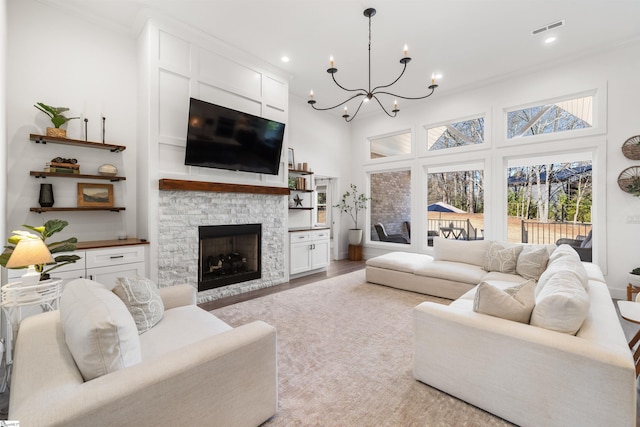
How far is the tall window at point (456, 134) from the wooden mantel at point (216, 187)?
332cm

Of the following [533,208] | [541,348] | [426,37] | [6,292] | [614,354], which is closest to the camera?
[614,354]

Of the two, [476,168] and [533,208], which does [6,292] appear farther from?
[533,208]

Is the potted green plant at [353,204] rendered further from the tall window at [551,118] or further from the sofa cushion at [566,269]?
the sofa cushion at [566,269]

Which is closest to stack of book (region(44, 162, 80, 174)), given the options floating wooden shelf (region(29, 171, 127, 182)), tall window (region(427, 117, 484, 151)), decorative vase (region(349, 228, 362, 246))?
floating wooden shelf (region(29, 171, 127, 182))

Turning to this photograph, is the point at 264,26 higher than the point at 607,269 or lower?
higher

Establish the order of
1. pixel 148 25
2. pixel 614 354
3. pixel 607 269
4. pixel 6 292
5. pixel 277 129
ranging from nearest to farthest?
pixel 614 354 < pixel 6 292 < pixel 148 25 < pixel 607 269 < pixel 277 129

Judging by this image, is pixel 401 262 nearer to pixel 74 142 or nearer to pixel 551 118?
pixel 551 118

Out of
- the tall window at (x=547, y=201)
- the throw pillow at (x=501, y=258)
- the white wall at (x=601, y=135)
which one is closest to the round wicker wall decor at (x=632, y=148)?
the white wall at (x=601, y=135)

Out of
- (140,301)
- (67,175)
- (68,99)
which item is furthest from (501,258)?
(68,99)

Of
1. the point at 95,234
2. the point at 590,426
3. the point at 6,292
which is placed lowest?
the point at 590,426

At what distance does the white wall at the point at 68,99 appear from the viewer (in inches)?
117

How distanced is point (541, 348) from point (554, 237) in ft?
16.3

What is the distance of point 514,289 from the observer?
199 centimetres

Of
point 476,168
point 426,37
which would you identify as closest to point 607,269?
point 476,168
